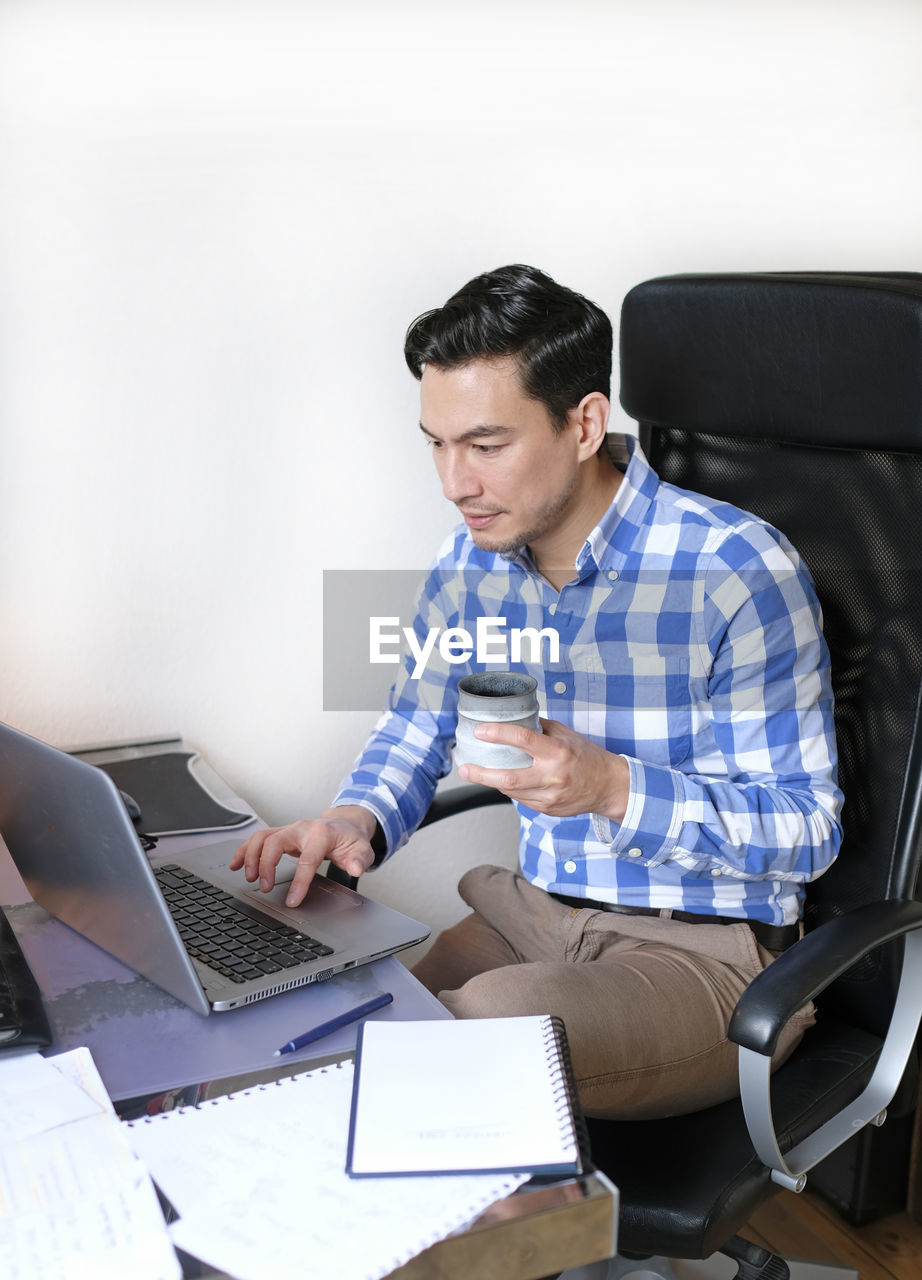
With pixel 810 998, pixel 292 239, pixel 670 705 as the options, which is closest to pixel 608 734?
pixel 670 705

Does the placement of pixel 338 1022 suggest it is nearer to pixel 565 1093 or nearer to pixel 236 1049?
pixel 236 1049

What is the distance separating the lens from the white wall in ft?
4.91

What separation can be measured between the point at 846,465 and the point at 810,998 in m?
0.61

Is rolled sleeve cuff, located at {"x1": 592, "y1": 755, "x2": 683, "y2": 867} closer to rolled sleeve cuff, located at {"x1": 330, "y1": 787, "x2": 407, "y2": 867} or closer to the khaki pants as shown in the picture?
the khaki pants

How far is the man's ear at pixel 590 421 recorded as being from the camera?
56.5 inches

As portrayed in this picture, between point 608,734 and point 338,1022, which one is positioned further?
point 608,734

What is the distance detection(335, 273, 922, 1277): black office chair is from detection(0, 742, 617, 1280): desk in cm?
34

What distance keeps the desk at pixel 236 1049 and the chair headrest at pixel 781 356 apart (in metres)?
0.75

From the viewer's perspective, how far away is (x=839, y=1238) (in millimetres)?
1726

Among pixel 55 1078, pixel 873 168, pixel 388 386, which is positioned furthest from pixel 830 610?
pixel 55 1078
